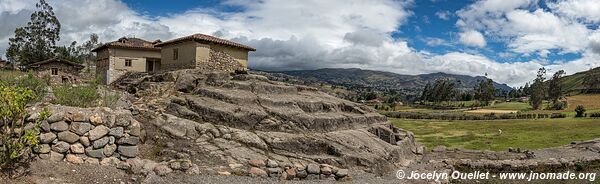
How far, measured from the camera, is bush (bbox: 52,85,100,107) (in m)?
17.6

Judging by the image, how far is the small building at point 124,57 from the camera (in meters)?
44.3

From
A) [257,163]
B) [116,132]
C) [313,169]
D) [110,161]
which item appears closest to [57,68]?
[116,132]

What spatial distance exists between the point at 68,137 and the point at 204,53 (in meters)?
17.3

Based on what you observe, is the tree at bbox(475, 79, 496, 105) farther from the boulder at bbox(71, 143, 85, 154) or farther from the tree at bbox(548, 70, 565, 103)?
the boulder at bbox(71, 143, 85, 154)

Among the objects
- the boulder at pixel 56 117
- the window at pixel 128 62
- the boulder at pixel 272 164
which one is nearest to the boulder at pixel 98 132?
the boulder at pixel 56 117

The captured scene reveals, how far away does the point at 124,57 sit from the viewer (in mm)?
44875

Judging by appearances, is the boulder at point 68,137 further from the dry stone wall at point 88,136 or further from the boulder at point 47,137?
the boulder at point 47,137

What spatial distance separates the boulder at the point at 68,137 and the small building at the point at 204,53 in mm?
16169

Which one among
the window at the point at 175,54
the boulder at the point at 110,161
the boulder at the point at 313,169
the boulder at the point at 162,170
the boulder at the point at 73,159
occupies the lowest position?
the boulder at the point at 313,169

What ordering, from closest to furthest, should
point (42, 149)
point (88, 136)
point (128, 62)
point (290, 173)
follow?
point (42, 149), point (88, 136), point (290, 173), point (128, 62)

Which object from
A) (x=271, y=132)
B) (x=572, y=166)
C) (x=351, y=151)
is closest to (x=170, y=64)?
(x=271, y=132)

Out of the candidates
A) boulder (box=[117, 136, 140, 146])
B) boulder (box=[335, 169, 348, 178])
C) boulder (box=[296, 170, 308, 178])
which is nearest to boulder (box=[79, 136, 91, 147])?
boulder (box=[117, 136, 140, 146])

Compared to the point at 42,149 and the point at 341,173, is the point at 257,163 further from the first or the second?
the point at 42,149

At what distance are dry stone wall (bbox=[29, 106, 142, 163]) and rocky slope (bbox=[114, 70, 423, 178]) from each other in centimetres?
228
